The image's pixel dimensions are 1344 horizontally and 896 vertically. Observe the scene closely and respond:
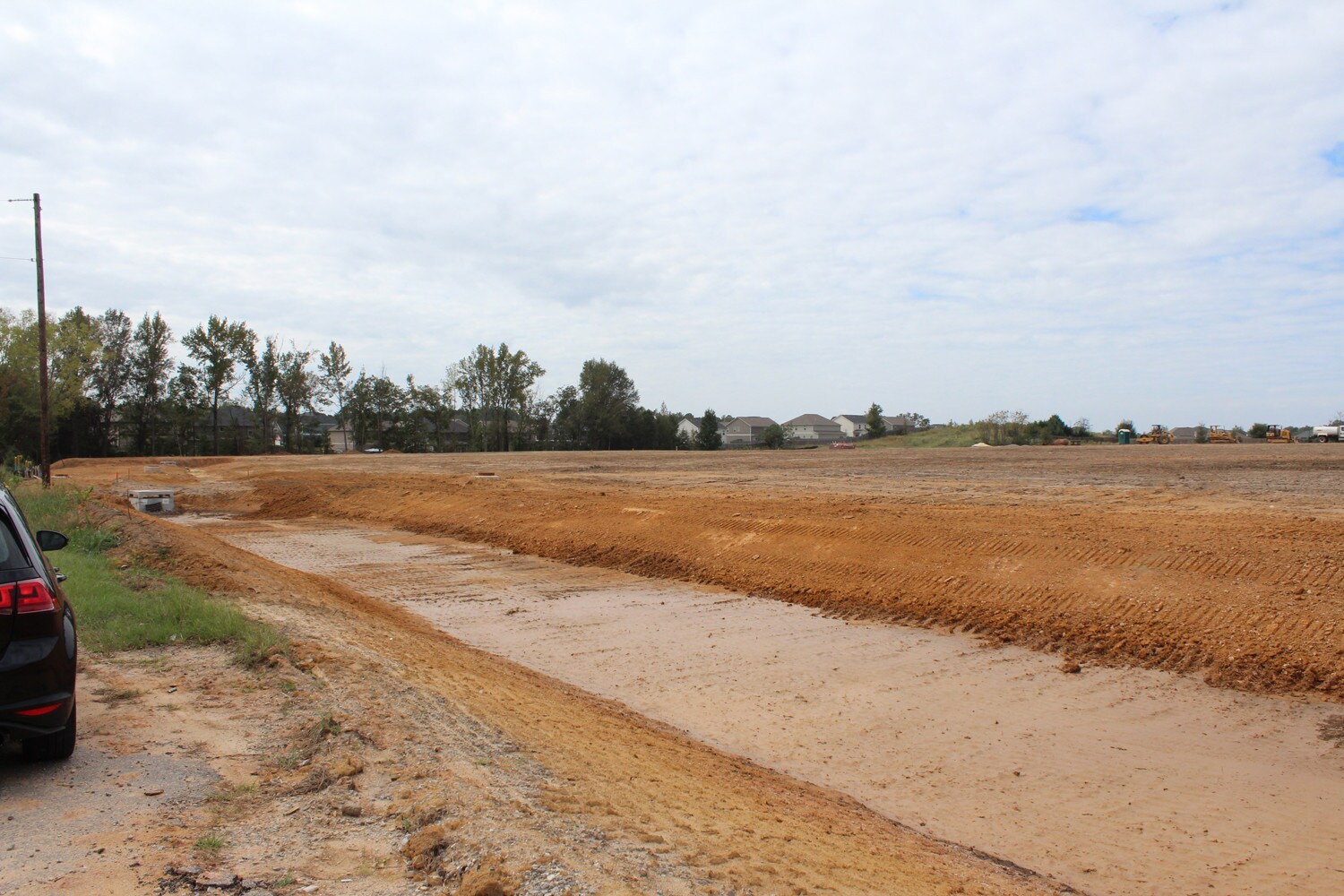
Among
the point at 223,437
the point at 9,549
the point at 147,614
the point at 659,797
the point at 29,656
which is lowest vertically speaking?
the point at 659,797

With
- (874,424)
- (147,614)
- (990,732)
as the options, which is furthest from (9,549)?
(874,424)

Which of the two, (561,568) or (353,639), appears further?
(561,568)

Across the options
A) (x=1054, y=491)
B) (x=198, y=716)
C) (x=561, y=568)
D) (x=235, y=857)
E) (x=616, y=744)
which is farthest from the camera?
(x=1054, y=491)

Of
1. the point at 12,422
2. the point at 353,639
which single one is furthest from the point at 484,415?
the point at 353,639

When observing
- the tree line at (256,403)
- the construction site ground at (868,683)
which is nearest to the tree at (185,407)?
the tree line at (256,403)

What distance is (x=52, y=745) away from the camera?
4.84 m

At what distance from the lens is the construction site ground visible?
5.07 meters

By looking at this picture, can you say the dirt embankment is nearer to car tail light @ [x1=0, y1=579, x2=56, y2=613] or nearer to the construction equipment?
car tail light @ [x1=0, y1=579, x2=56, y2=613]

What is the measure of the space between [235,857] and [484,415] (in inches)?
4061

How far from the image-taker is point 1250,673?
9875 millimetres

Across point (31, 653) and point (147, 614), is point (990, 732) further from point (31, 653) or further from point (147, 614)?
point (147, 614)

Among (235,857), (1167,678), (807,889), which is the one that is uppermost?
(235,857)

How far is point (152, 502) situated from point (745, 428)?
12611 centimetres

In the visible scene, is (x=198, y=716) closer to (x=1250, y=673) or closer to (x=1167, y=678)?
(x=1167, y=678)
